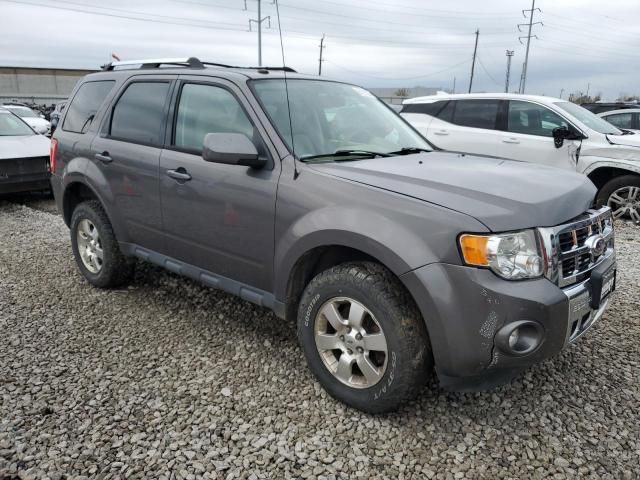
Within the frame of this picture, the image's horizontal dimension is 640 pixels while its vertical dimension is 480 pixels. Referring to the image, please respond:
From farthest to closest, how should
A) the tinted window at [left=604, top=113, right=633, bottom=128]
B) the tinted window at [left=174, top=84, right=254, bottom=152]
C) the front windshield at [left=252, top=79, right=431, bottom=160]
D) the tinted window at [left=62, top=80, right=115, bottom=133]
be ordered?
the tinted window at [left=604, top=113, right=633, bottom=128] < the tinted window at [left=62, top=80, right=115, bottom=133] < the tinted window at [left=174, top=84, right=254, bottom=152] < the front windshield at [left=252, top=79, right=431, bottom=160]

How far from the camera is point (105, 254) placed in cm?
427

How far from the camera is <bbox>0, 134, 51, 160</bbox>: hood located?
7781 mm

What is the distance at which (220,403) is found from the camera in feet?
9.34

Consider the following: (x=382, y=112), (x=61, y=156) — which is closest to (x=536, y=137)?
(x=382, y=112)

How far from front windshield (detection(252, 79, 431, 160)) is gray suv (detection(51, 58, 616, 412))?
13 millimetres

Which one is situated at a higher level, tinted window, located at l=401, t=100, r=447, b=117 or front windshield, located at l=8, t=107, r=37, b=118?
tinted window, located at l=401, t=100, r=447, b=117

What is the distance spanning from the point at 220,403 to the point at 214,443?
343mm

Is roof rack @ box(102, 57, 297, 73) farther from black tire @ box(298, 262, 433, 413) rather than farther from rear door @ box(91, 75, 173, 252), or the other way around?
black tire @ box(298, 262, 433, 413)

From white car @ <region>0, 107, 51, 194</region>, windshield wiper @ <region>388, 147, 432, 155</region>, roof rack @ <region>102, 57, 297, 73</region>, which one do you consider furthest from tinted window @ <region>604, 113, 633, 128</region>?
white car @ <region>0, 107, 51, 194</region>

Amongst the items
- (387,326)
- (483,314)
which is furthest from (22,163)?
(483,314)

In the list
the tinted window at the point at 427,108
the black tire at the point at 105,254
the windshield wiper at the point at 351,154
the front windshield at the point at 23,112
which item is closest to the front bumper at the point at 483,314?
the windshield wiper at the point at 351,154

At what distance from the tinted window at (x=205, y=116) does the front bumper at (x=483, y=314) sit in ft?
5.02

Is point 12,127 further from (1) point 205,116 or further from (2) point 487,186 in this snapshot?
(2) point 487,186

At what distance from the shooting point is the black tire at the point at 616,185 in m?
6.80
